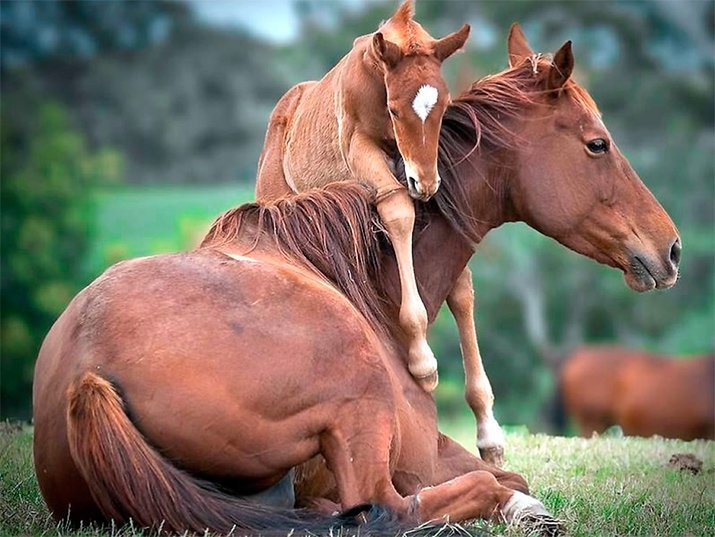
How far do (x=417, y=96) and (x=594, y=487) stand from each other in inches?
79.0

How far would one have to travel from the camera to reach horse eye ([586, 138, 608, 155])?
5430mm

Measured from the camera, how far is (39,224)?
92.9ft

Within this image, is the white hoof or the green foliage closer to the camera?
the white hoof

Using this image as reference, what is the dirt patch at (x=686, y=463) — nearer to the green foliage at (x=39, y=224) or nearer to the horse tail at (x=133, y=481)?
the horse tail at (x=133, y=481)

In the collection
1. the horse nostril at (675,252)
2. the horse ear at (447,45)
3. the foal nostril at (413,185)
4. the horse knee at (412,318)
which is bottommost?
the horse knee at (412,318)

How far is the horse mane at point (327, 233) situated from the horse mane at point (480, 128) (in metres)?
0.43

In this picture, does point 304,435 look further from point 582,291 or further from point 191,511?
point 582,291

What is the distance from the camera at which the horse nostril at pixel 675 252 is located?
17.7 ft

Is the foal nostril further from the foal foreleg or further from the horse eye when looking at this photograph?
the horse eye

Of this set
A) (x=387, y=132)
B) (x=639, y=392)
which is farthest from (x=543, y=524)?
(x=639, y=392)

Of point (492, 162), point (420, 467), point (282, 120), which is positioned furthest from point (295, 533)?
point (282, 120)

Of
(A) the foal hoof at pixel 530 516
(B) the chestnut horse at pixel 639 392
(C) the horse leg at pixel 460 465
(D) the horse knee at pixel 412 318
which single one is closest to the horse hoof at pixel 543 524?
(A) the foal hoof at pixel 530 516

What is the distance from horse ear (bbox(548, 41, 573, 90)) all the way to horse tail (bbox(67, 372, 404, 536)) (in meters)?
2.24

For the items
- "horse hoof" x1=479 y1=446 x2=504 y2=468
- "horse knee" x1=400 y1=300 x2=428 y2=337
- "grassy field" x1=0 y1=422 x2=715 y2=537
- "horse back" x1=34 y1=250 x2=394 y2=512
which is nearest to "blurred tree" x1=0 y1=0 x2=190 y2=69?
"grassy field" x1=0 y1=422 x2=715 y2=537
